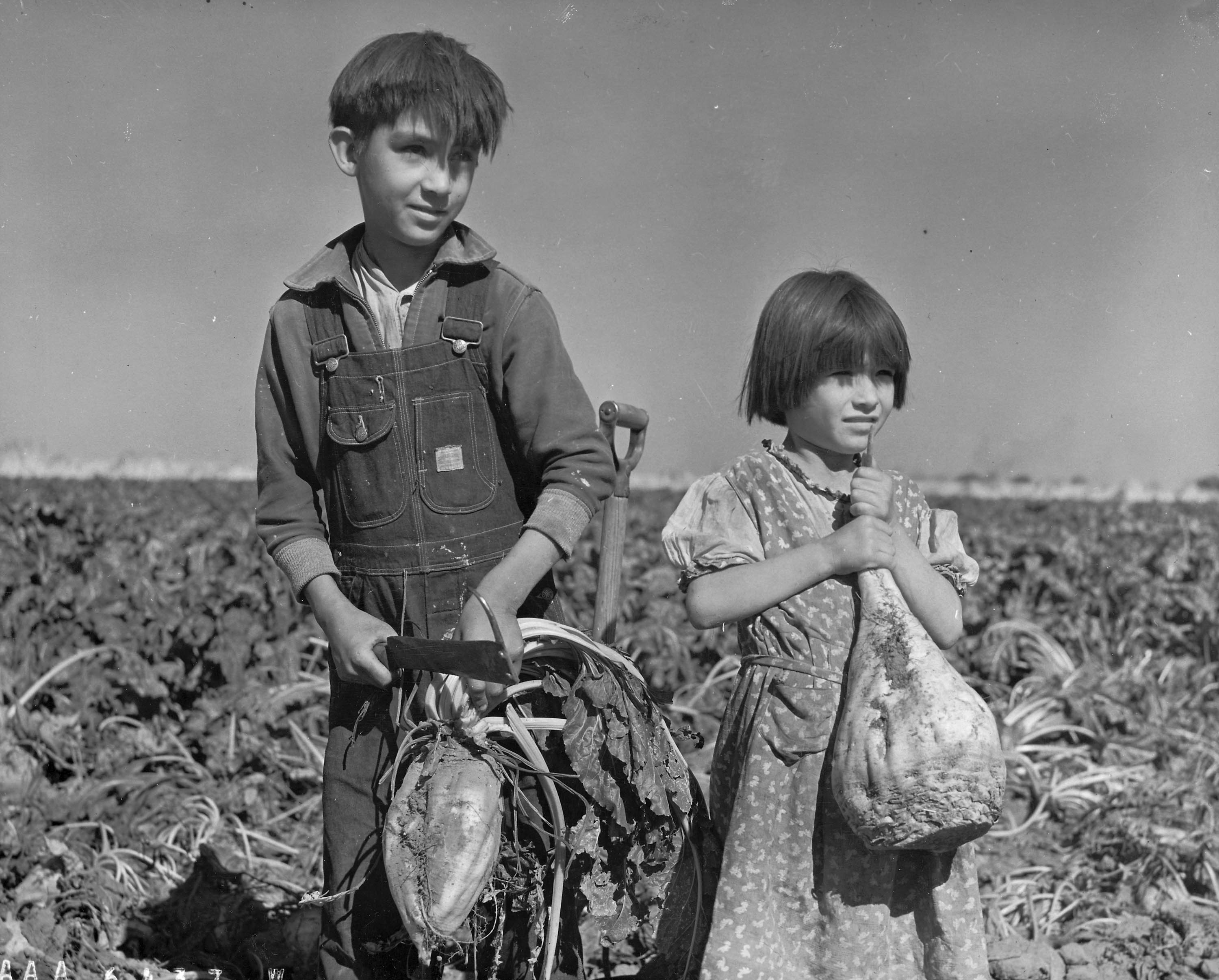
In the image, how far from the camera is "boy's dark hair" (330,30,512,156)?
233 centimetres

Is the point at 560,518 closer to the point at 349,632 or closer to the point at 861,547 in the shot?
the point at 349,632

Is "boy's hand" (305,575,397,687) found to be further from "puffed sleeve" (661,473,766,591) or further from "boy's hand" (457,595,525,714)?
"puffed sleeve" (661,473,766,591)

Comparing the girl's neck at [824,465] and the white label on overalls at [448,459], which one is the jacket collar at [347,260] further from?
the girl's neck at [824,465]

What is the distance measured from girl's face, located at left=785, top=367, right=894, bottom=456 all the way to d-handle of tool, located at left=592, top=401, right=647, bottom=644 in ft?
1.39

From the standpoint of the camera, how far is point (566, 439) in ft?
8.05

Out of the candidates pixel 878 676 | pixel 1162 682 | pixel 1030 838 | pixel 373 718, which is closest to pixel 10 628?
pixel 373 718

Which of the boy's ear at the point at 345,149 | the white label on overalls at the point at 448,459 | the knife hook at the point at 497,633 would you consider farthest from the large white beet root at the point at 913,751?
the boy's ear at the point at 345,149

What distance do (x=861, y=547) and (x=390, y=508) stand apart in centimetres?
87

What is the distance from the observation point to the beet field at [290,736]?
352cm

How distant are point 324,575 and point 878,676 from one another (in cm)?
105

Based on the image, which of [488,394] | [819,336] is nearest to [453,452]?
[488,394]

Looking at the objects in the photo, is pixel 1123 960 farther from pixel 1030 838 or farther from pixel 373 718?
pixel 373 718

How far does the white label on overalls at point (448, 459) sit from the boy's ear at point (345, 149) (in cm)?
54

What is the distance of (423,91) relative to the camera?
2.33 m
